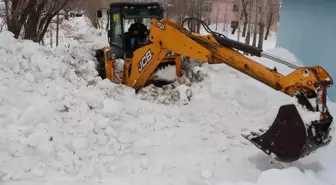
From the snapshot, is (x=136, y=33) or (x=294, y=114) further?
(x=136, y=33)

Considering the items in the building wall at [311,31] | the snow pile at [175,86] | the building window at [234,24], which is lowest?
the building window at [234,24]

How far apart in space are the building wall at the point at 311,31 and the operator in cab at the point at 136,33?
5319 mm

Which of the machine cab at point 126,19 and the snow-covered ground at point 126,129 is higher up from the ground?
the machine cab at point 126,19

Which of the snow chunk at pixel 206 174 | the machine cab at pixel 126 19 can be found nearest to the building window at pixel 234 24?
the machine cab at pixel 126 19

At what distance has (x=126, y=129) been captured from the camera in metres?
5.79

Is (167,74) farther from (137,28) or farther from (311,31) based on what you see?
(311,31)

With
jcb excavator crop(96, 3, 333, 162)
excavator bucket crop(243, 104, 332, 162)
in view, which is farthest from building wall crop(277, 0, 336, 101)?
excavator bucket crop(243, 104, 332, 162)

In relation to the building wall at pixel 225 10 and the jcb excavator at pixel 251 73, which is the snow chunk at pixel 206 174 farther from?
the building wall at pixel 225 10

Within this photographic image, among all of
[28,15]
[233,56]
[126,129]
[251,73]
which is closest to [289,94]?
[251,73]

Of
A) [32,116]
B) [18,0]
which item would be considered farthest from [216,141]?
[18,0]

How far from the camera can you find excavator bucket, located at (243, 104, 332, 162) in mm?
4336

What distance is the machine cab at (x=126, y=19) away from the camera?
27.5 ft

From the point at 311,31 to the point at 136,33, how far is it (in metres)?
6.21

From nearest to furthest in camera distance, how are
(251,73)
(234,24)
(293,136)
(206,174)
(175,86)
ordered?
(293,136)
(206,174)
(251,73)
(175,86)
(234,24)
